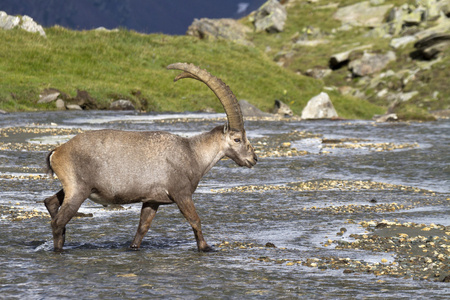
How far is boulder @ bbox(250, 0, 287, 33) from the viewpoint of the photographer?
107 metres

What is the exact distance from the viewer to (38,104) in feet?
127

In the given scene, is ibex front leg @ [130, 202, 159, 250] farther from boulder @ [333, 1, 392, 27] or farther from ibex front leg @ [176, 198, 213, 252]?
boulder @ [333, 1, 392, 27]

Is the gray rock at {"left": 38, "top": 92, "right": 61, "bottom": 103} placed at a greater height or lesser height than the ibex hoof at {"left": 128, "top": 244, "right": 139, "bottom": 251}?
greater

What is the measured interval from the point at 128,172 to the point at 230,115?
2.07 meters

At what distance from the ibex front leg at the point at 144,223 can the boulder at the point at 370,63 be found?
68115 millimetres

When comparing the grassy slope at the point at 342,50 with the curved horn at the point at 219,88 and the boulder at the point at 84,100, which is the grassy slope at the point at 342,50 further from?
the curved horn at the point at 219,88

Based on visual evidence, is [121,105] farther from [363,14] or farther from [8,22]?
[363,14]

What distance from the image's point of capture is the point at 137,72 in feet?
163

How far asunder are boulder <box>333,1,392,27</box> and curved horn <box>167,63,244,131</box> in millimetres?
92479

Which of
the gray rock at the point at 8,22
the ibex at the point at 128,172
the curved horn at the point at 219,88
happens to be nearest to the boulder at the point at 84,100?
the gray rock at the point at 8,22

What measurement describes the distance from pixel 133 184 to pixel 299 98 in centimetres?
4469

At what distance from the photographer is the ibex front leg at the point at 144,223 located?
1052 centimetres

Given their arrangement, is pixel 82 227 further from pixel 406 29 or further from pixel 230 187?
pixel 406 29

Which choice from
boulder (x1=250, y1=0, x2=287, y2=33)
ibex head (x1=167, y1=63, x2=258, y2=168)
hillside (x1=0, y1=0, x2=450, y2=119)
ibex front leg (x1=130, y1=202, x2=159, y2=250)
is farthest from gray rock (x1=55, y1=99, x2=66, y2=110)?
boulder (x1=250, y1=0, x2=287, y2=33)
